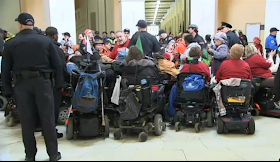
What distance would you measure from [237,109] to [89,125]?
244 cm

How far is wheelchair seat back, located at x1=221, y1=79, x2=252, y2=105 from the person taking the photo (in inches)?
185

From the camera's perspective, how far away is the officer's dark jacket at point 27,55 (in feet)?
11.2

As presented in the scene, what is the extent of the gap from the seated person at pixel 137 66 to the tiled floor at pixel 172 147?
1.05 metres

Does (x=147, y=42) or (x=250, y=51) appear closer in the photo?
(x=250, y=51)

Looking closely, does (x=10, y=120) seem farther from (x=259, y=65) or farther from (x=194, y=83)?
(x=259, y=65)

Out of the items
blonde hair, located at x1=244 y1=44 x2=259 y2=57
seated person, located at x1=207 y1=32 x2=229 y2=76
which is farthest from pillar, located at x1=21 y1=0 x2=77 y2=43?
blonde hair, located at x1=244 y1=44 x2=259 y2=57

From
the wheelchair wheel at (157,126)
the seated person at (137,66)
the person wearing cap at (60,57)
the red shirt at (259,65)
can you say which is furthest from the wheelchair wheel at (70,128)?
the red shirt at (259,65)

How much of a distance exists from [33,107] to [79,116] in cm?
118

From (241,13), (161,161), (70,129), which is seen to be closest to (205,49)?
(70,129)

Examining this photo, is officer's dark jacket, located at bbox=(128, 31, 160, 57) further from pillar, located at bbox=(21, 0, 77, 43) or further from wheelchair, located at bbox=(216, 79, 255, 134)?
pillar, located at bbox=(21, 0, 77, 43)

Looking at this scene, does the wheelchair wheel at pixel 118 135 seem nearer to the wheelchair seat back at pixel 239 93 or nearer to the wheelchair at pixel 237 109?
the wheelchair at pixel 237 109

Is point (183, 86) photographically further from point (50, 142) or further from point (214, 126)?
point (50, 142)

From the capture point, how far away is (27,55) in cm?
343

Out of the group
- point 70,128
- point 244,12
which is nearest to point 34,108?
point 70,128
